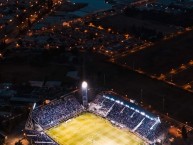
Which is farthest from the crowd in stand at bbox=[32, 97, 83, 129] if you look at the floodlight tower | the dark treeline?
the dark treeline

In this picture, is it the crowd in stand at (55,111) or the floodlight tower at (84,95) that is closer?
the crowd in stand at (55,111)

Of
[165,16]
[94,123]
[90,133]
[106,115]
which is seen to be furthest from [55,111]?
[165,16]

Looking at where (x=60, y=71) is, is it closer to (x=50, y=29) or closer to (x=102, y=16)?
(x=50, y=29)

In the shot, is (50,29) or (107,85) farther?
(50,29)

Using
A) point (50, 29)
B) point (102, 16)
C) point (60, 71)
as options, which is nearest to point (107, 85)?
point (60, 71)

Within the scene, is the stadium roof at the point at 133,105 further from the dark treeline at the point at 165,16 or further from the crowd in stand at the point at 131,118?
the dark treeline at the point at 165,16

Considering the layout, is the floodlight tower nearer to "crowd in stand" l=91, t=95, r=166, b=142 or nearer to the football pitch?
"crowd in stand" l=91, t=95, r=166, b=142

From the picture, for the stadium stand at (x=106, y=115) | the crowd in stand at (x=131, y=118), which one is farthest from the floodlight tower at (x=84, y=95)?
the crowd in stand at (x=131, y=118)

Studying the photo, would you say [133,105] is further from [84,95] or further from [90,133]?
[84,95]
